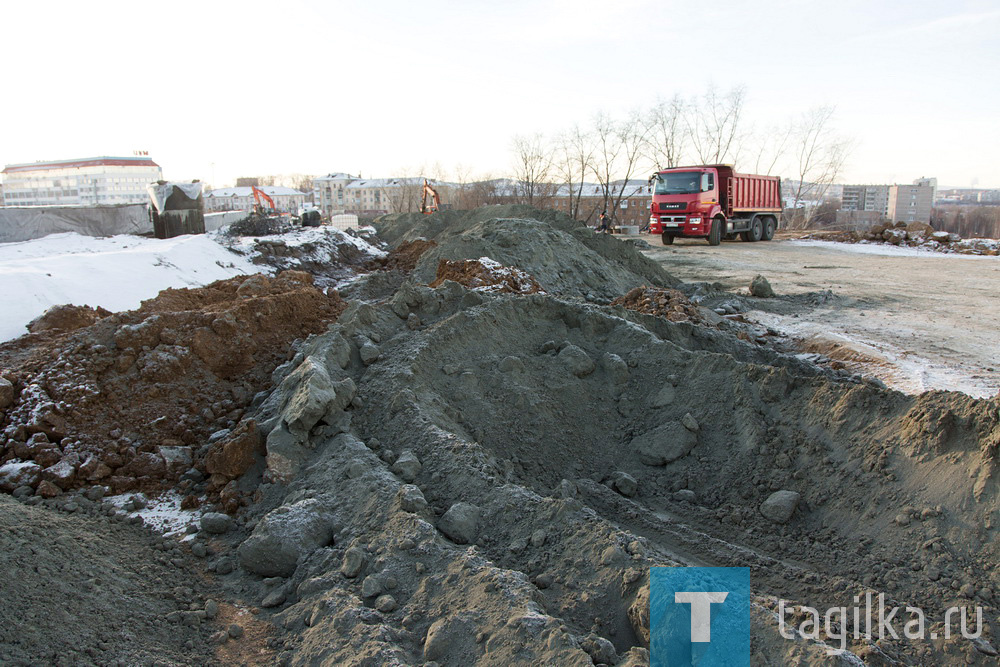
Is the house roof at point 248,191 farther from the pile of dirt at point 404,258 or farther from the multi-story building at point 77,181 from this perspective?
the pile of dirt at point 404,258

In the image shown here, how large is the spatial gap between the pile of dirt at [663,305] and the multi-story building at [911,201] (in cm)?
7668

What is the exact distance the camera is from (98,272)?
452 inches

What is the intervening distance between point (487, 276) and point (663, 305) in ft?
9.35

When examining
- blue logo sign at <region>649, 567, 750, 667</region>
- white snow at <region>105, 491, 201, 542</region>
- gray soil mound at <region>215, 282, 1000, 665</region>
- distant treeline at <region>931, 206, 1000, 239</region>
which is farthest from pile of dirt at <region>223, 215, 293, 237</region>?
distant treeline at <region>931, 206, 1000, 239</region>

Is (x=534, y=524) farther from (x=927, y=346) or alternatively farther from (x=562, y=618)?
(x=927, y=346)

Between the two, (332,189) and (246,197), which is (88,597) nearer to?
(246,197)

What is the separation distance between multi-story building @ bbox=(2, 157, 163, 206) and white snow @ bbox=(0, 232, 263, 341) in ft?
195

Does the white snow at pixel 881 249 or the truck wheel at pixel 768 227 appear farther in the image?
the truck wheel at pixel 768 227

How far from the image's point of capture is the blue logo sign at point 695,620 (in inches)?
99.9

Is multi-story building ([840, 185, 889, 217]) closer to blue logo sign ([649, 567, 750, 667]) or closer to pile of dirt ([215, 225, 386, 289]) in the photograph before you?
pile of dirt ([215, 225, 386, 289])

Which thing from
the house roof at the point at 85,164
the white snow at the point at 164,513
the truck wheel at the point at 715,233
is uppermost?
the house roof at the point at 85,164

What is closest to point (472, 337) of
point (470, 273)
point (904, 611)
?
point (904, 611)

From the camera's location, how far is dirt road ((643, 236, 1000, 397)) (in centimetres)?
748

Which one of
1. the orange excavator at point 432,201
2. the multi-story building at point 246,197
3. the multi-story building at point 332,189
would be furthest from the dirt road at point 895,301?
the multi-story building at point 332,189
